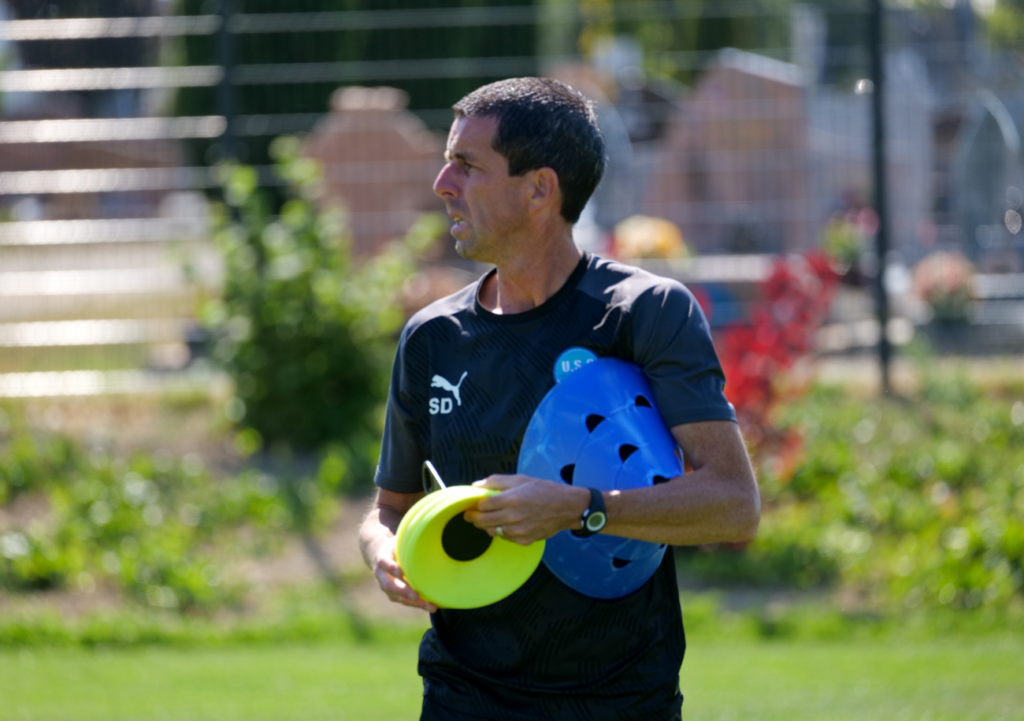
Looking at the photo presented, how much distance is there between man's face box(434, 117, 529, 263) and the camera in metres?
2.47

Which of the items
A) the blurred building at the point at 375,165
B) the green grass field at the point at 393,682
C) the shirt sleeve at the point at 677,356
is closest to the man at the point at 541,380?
the shirt sleeve at the point at 677,356

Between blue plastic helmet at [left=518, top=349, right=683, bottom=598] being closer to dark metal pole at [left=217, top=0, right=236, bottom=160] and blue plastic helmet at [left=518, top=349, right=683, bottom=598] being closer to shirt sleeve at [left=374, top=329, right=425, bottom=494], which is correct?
shirt sleeve at [left=374, top=329, right=425, bottom=494]

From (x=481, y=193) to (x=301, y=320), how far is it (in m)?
6.39

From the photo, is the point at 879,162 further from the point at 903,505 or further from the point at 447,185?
the point at 447,185

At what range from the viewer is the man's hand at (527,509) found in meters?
2.08

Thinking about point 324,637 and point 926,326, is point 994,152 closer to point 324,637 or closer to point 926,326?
point 926,326

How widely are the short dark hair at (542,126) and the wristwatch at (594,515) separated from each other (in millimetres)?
708

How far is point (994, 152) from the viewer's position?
9203 millimetres

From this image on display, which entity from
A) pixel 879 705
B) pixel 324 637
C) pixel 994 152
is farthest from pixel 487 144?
pixel 994 152

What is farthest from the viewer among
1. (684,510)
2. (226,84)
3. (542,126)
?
(226,84)

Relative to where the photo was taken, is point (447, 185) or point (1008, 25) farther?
point (1008, 25)

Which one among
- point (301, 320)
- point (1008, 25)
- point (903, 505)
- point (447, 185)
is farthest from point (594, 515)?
point (1008, 25)

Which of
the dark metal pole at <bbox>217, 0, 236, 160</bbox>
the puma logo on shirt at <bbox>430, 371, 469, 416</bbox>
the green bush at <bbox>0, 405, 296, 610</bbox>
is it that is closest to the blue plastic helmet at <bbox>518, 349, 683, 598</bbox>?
the puma logo on shirt at <bbox>430, 371, 469, 416</bbox>

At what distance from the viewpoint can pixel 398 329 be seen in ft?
32.6
